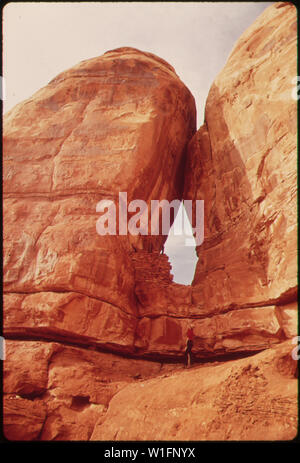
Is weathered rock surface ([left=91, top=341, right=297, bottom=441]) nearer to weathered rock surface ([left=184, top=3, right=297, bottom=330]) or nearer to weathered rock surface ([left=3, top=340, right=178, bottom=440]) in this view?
weathered rock surface ([left=3, top=340, right=178, bottom=440])

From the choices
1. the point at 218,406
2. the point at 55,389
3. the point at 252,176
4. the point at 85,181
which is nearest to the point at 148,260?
the point at 85,181

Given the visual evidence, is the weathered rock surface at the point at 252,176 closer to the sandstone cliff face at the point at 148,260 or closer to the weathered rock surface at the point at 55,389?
the sandstone cliff face at the point at 148,260

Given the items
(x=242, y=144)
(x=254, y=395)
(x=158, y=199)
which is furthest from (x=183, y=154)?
(x=254, y=395)

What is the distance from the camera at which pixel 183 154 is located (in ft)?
57.5

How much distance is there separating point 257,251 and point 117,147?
612 centimetres

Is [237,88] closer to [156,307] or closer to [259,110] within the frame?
[259,110]

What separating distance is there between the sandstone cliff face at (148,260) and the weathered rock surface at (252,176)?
6 cm

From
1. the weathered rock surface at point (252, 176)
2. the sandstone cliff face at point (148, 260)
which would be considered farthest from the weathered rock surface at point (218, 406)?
the weathered rock surface at point (252, 176)

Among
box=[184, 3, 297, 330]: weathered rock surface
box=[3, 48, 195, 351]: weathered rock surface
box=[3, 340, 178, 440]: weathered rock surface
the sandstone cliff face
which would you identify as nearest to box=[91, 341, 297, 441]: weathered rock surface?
the sandstone cliff face

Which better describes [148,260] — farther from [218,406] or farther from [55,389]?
[218,406]

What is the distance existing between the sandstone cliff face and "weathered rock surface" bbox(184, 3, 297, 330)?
6cm

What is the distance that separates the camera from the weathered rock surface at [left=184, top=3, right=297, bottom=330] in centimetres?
1130

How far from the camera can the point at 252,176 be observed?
13.1 m

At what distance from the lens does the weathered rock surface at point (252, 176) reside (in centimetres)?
1130
